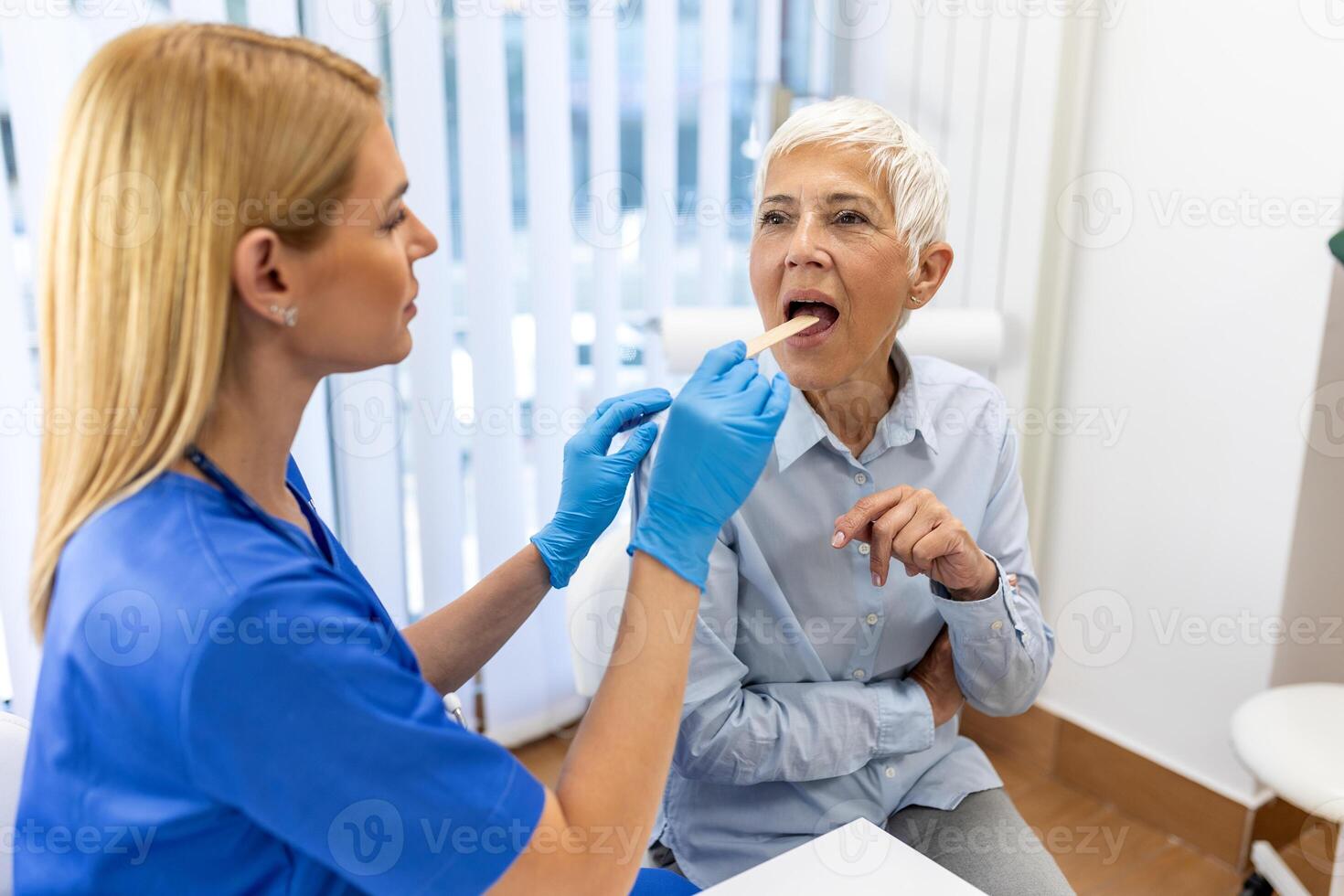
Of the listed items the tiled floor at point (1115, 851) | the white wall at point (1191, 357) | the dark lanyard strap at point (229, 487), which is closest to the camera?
the dark lanyard strap at point (229, 487)

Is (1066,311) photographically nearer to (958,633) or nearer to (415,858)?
(958,633)

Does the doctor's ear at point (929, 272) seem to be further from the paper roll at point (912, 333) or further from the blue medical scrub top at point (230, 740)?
the blue medical scrub top at point (230, 740)

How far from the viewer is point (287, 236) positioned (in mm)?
765

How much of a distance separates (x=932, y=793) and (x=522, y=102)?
4.80 ft

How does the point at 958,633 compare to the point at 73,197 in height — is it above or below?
below

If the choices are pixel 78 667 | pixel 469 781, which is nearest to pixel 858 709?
pixel 469 781

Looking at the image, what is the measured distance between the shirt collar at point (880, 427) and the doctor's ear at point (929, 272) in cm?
7

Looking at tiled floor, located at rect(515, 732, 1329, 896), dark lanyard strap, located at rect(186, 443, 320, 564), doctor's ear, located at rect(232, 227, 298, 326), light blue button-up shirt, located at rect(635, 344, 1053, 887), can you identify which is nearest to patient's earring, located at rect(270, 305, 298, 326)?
doctor's ear, located at rect(232, 227, 298, 326)

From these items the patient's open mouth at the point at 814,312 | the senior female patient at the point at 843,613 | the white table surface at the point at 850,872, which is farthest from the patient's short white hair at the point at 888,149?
the white table surface at the point at 850,872

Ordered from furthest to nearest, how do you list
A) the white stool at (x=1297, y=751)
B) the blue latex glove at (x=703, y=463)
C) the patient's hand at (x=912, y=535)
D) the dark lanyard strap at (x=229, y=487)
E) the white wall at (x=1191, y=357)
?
the white wall at (x=1191, y=357), the white stool at (x=1297, y=751), the patient's hand at (x=912, y=535), the blue latex glove at (x=703, y=463), the dark lanyard strap at (x=229, y=487)

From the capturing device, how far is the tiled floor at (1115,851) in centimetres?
195

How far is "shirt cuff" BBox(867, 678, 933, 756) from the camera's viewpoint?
1.22 meters

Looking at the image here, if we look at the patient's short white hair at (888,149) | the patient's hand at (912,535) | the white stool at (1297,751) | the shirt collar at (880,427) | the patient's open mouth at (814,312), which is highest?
the patient's short white hair at (888,149)

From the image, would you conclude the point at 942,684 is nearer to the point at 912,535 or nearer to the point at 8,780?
the point at 912,535
